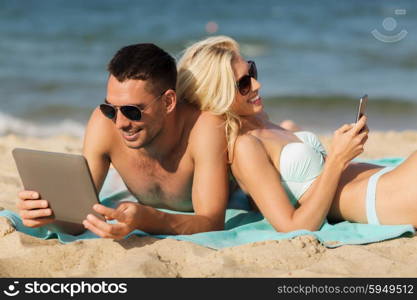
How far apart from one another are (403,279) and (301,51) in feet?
36.8

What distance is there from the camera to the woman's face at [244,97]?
4.49m

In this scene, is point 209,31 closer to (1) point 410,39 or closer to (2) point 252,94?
(1) point 410,39

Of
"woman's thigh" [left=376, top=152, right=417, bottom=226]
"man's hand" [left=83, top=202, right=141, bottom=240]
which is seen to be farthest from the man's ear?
"woman's thigh" [left=376, top=152, right=417, bottom=226]

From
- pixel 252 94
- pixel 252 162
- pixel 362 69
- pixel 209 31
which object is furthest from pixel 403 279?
pixel 209 31

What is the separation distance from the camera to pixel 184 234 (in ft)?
14.1

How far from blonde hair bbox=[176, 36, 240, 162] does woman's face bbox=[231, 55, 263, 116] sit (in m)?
0.05

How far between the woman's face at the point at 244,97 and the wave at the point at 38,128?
4.94 meters

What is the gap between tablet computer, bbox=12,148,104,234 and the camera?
376 centimetres

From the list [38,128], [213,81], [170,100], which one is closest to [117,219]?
[170,100]

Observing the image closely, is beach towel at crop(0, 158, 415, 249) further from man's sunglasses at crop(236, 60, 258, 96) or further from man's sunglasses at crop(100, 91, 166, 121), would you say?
man's sunglasses at crop(236, 60, 258, 96)

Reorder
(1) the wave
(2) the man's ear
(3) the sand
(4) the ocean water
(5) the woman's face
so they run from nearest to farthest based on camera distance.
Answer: (3) the sand, (2) the man's ear, (5) the woman's face, (1) the wave, (4) the ocean water

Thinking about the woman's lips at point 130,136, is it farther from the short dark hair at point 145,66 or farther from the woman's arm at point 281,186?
the woman's arm at point 281,186

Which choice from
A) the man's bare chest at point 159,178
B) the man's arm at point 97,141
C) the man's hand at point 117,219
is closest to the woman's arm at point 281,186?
the man's bare chest at point 159,178

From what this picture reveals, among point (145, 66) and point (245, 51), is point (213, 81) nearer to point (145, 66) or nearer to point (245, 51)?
point (145, 66)
